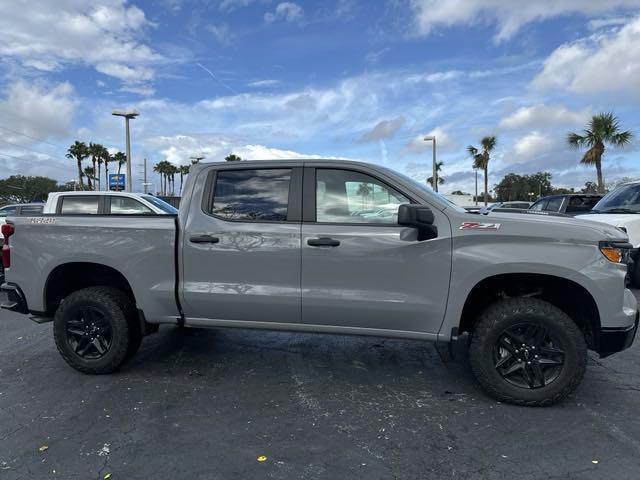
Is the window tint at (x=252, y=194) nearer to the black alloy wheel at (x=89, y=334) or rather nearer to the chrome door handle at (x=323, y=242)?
the chrome door handle at (x=323, y=242)

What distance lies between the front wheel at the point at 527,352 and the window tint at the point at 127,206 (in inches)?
287

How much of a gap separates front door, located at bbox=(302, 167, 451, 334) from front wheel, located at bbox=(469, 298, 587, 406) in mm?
394

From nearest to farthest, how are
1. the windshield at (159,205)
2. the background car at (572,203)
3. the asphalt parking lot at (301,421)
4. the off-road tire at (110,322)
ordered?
the asphalt parking lot at (301,421)
the off-road tire at (110,322)
the windshield at (159,205)
the background car at (572,203)

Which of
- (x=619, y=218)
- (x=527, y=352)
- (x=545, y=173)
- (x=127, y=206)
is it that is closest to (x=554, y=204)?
(x=619, y=218)

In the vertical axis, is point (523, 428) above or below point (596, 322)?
below

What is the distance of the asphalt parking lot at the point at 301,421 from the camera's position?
9.50ft

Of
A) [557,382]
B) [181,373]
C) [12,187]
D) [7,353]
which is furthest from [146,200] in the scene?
[12,187]

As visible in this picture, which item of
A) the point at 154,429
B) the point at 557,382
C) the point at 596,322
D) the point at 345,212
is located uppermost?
the point at 345,212

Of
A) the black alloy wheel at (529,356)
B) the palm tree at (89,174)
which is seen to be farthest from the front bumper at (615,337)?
the palm tree at (89,174)

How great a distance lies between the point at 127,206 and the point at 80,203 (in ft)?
2.92

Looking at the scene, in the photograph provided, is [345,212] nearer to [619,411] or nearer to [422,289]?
[422,289]

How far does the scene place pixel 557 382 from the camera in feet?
11.7

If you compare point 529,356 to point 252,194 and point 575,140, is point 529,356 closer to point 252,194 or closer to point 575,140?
point 252,194

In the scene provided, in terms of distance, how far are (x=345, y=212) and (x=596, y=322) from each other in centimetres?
203
